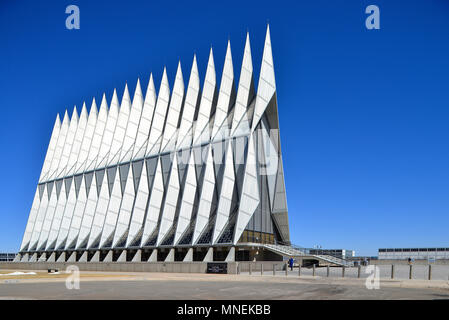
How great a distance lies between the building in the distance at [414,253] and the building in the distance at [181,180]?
38.1 feet

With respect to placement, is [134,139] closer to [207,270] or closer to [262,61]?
[262,61]

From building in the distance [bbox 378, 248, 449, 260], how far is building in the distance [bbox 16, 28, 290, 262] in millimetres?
11601

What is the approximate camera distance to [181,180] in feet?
153

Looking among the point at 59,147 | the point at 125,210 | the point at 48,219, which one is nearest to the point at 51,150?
the point at 59,147

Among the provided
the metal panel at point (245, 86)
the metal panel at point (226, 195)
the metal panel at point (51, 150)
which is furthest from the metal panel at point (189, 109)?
the metal panel at point (51, 150)

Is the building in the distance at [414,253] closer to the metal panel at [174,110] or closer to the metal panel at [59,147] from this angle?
the metal panel at [174,110]

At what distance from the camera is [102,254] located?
50.7 metres

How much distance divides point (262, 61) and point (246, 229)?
16.4 m

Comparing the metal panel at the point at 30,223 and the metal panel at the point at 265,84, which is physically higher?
the metal panel at the point at 265,84

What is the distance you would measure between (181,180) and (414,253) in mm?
26751

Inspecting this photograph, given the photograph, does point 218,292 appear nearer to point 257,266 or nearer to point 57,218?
point 257,266

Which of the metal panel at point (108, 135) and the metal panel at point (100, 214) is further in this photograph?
the metal panel at point (108, 135)

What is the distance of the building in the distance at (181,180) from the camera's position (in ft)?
136
